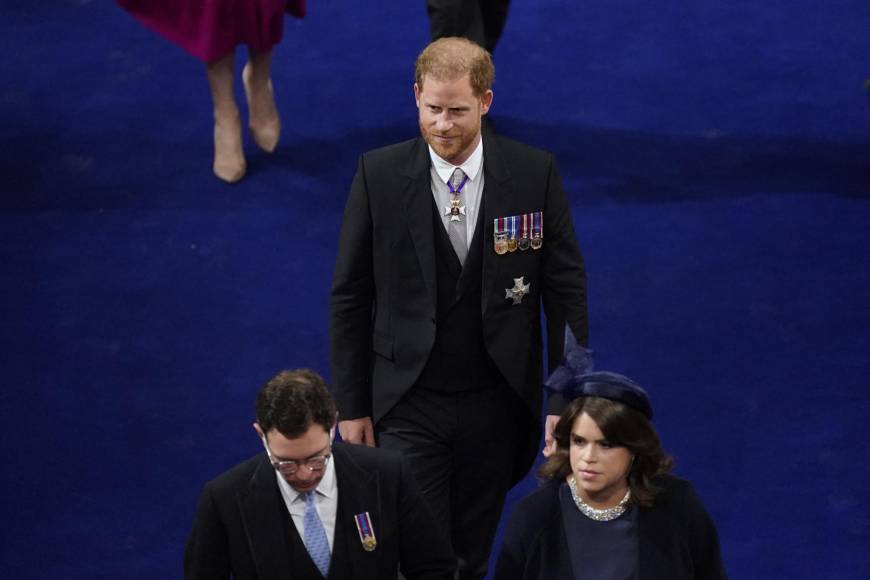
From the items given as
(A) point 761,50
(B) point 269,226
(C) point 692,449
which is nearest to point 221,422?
(B) point 269,226

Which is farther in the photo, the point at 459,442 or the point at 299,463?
the point at 459,442

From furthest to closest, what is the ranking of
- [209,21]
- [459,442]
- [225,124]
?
[225,124], [209,21], [459,442]

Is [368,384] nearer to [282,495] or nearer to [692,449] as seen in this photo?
[282,495]

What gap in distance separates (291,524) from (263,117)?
3724mm

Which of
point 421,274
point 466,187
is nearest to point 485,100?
point 466,187

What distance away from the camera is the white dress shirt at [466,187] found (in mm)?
4320

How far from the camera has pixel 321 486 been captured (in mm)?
3619

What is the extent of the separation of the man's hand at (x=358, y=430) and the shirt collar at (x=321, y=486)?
86cm

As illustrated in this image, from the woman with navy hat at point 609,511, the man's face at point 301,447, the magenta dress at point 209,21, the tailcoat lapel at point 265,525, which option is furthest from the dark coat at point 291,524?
the magenta dress at point 209,21

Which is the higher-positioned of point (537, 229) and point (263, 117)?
point (263, 117)

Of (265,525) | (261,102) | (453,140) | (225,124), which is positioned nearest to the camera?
(265,525)

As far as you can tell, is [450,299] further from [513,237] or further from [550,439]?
[550,439]

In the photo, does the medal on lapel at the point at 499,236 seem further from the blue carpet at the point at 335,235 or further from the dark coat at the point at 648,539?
the blue carpet at the point at 335,235

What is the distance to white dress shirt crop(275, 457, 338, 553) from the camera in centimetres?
362
